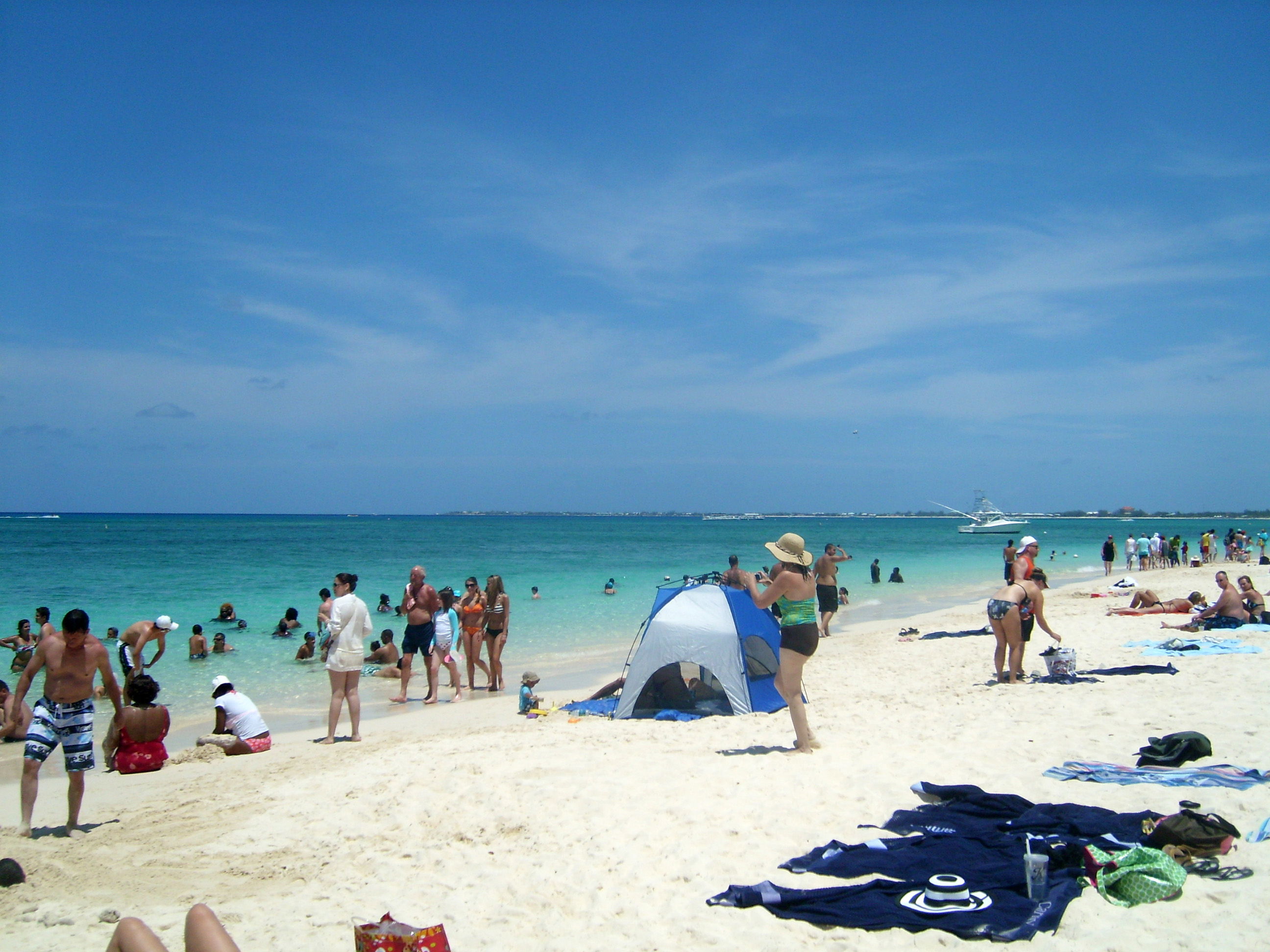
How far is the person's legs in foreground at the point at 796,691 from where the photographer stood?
723 cm

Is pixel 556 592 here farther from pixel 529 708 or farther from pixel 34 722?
pixel 34 722

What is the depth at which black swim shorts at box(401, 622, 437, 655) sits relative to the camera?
1153cm

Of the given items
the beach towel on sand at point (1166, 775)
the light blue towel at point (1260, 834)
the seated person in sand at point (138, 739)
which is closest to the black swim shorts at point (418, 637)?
the seated person in sand at point (138, 739)

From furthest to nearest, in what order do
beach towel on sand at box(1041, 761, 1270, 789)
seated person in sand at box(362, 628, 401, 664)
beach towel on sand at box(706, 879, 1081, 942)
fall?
seated person in sand at box(362, 628, 401, 664)
beach towel on sand at box(1041, 761, 1270, 789)
beach towel on sand at box(706, 879, 1081, 942)

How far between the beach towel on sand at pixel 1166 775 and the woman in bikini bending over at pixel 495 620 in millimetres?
7594

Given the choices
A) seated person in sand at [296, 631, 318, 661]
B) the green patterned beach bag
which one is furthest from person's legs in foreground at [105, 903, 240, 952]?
seated person in sand at [296, 631, 318, 661]

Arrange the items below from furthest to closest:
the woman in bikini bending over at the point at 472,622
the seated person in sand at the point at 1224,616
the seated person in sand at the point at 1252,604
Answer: the seated person in sand at the point at 1252,604 < the seated person in sand at the point at 1224,616 < the woman in bikini bending over at the point at 472,622

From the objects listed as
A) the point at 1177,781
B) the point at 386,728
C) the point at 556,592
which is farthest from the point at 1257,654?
the point at 556,592

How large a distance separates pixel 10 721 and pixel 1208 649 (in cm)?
1398

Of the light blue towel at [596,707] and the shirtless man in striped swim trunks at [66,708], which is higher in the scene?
the shirtless man in striped swim trunks at [66,708]

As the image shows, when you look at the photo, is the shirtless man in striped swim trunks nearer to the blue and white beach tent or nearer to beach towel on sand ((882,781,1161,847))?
the blue and white beach tent

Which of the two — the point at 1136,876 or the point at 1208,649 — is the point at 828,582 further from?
the point at 1136,876

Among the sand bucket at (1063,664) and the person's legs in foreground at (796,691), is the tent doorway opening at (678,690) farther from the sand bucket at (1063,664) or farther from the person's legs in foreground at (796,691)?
the sand bucket at (1063,664)

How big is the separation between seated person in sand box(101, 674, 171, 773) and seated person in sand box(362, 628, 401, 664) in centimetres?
624
